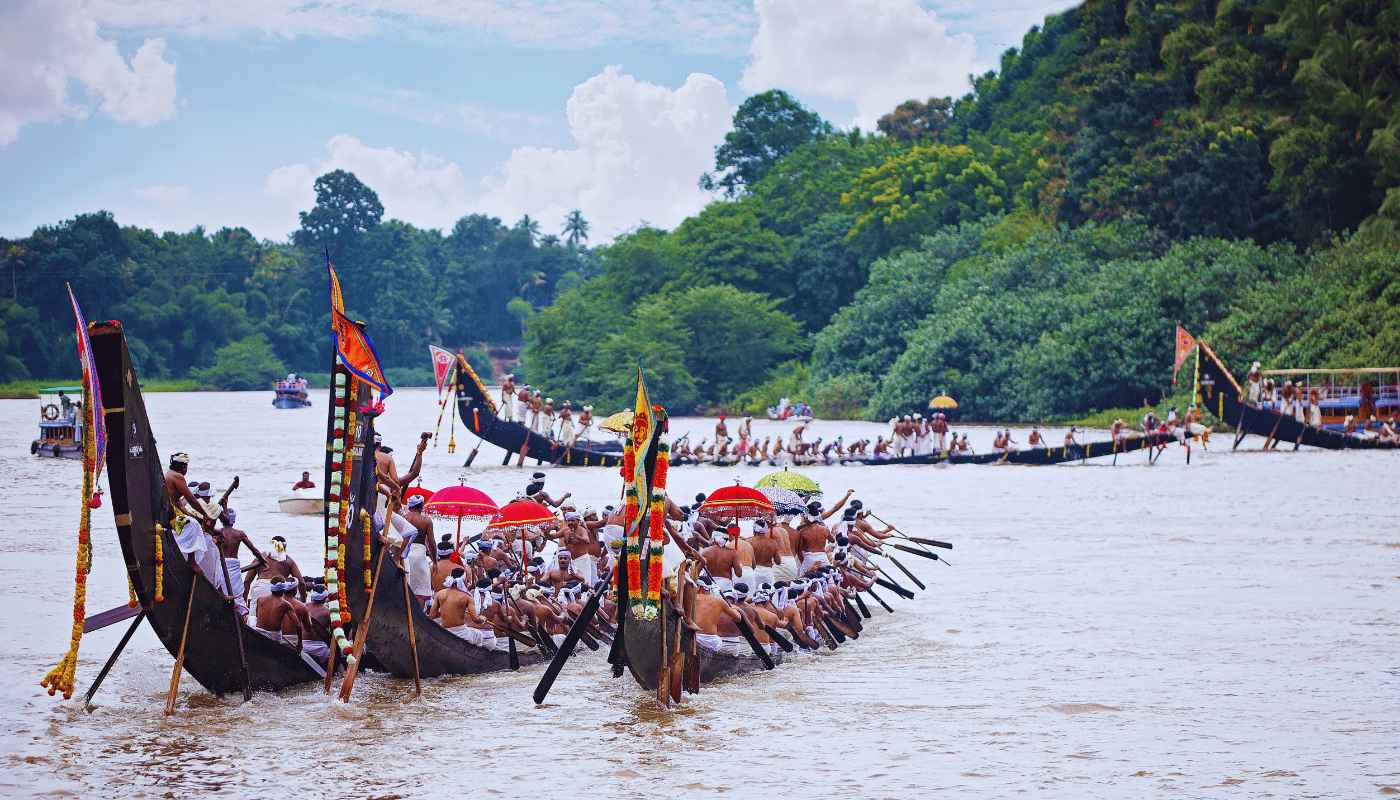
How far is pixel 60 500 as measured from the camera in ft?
88.2

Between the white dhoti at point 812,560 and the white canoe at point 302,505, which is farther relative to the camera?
the white canoe at point 302,505

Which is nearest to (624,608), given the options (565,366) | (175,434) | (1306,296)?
(1306,296)

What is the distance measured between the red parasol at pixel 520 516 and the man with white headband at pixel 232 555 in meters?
2.78

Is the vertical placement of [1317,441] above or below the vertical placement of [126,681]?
above

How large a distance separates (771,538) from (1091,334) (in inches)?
1315

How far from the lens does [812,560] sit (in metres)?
15.0

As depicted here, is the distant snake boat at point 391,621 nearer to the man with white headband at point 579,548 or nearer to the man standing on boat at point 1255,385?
the man with white headband at point 579,548

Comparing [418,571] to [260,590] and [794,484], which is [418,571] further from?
[794,484]

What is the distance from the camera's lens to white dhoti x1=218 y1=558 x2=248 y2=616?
11.6m

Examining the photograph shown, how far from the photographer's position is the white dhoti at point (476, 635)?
1260 cm

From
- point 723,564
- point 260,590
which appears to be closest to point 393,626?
point 260,590

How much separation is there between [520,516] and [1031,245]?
40.2 m

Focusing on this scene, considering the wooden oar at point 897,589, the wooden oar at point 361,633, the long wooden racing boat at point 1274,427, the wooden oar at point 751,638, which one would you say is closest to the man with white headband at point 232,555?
the wooden oar at point 361,633

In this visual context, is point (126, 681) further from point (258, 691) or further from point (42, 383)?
point (42, 383)
